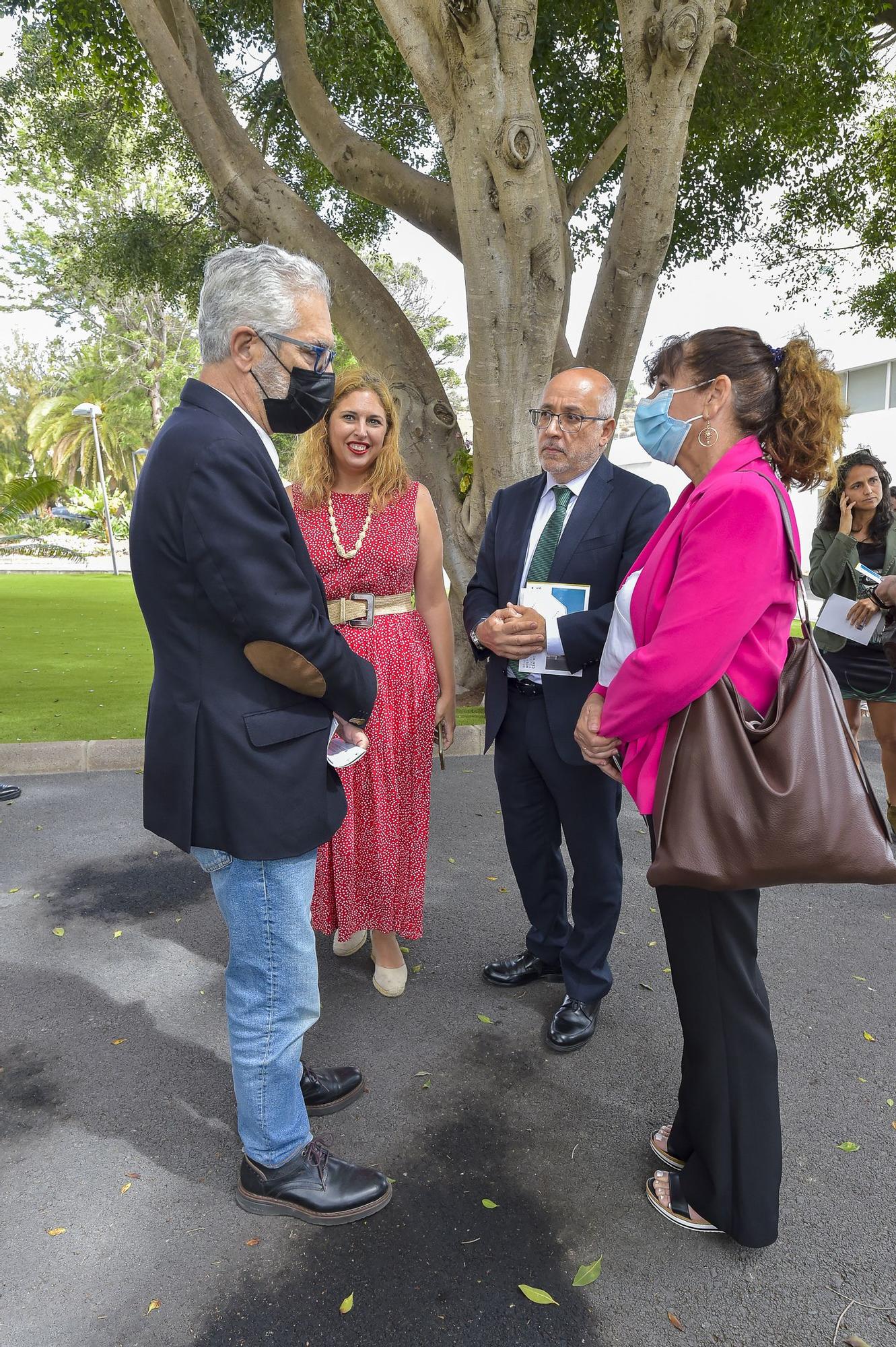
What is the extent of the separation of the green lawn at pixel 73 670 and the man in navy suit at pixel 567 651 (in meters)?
4.37

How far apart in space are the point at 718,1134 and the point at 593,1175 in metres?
0.52

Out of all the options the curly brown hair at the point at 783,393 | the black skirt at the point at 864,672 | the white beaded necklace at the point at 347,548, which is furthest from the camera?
the black skirt at the point at 864,672

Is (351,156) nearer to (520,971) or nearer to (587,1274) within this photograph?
(520,971)

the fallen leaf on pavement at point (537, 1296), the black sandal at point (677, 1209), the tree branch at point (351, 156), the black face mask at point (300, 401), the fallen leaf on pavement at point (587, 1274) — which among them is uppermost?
the tree branch at point (351, 156)

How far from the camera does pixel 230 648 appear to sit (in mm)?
2057

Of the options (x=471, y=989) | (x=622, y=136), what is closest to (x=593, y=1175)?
(x=471, y=989)

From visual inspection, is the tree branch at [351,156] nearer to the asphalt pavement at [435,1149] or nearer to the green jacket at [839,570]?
the green jacket at [839,570]

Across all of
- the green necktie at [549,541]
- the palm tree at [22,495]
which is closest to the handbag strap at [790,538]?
the green necktie at [549,541]

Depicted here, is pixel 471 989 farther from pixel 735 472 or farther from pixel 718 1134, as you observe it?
pixel 735 472

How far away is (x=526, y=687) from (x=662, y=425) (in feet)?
4.05

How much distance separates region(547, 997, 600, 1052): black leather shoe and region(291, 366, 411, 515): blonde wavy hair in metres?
1.96

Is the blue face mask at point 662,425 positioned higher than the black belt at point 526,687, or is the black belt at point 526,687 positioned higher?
the blue face mask at point 662,425

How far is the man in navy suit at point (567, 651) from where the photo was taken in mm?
3150

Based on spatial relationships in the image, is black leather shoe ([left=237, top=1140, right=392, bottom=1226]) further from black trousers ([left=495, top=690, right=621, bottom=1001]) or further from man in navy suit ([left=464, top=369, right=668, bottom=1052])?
black trousers ([left=495, top=690, right=621, bottom=1001])
